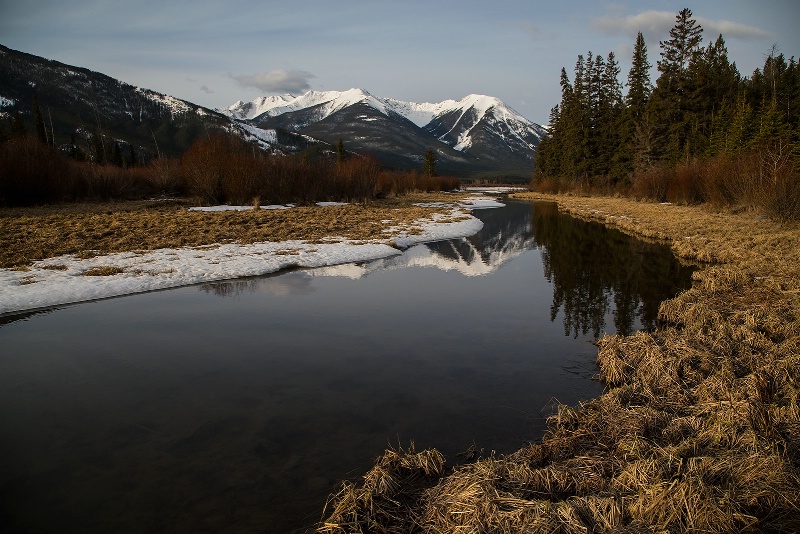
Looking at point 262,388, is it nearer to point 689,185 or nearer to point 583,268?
point 583,268

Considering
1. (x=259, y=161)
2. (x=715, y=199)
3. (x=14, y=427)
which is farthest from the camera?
(x=259, y=161)

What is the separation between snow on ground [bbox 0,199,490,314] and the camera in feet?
39.1

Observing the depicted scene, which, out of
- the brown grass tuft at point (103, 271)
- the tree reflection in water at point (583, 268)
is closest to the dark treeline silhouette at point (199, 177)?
the tree reflection in water at point (583, 268)

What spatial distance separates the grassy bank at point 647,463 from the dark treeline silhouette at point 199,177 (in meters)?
33.4

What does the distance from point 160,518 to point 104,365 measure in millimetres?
4684

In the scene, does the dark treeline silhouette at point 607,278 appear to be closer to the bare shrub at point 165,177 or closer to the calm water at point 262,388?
the calm water at point 262,388

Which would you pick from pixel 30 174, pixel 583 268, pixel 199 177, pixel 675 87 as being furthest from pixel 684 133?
pixel 30 174

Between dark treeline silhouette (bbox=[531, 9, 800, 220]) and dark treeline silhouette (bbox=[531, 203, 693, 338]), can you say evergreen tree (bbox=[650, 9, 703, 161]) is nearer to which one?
dark treeline silhouette (bbox=[531, 9, 800, 220])

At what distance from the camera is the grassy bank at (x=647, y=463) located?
3.60 meters

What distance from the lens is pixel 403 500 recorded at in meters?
4.41

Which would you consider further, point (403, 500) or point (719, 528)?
point (403, 500)

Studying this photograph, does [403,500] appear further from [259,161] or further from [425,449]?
[259,161]

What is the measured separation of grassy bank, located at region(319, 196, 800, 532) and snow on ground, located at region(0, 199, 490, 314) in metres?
11.2

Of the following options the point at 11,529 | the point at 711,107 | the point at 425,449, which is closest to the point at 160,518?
the point at 11,529
